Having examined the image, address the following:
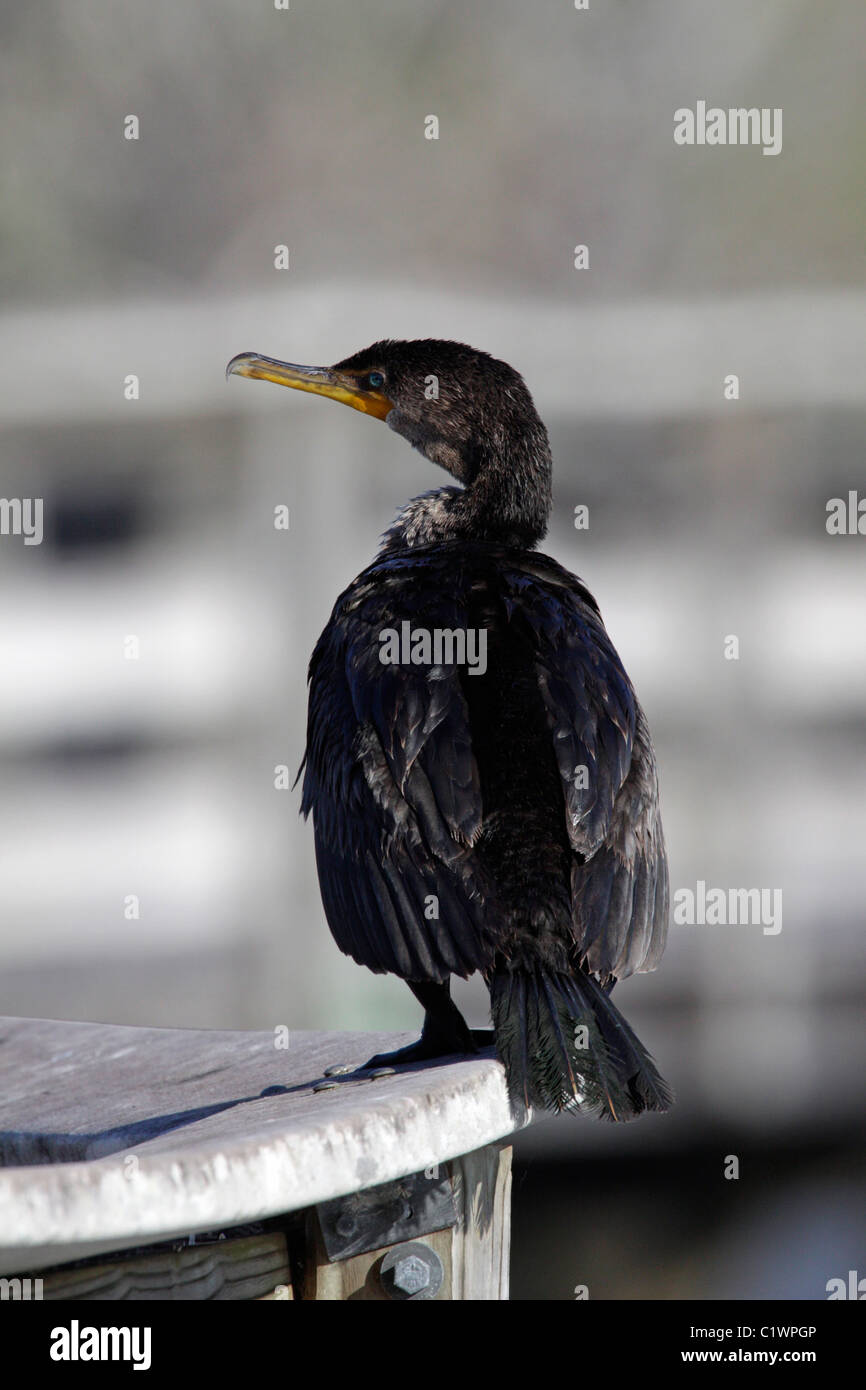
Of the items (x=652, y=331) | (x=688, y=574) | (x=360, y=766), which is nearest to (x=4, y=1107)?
(x=360, y=766)

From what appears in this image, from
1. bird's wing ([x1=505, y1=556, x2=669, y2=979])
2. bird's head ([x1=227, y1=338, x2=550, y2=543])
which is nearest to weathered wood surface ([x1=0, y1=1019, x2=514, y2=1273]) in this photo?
bird's wing ([x1=505, y1=556, x2=669, y2=979])

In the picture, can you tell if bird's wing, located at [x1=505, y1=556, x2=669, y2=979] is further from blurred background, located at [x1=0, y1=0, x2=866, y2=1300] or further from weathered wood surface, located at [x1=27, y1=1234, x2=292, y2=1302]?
blurred background, located at [x1=0, y1=0, x2=866, y2=1300]

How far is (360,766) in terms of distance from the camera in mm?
2518

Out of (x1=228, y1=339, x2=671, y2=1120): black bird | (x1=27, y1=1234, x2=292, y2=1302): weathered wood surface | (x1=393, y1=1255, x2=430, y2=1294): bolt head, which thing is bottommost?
(x1=393, y1=1255, x2=430, y2=1294): bolt head

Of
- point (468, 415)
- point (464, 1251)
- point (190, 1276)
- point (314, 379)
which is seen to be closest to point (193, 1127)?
point (190, 1276)

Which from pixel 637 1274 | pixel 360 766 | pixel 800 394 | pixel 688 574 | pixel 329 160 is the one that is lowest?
pixel 637 1274

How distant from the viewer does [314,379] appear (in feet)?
12.1

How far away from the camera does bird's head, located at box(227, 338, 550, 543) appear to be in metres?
3.31

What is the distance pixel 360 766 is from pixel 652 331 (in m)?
4.52

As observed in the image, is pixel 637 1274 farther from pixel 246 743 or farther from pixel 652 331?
pixel 652 331

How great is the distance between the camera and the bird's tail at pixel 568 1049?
6.71ft

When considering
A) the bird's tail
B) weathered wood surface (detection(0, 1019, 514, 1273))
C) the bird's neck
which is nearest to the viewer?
weathered wood surface (detection(0, 1019, 514, 1273))

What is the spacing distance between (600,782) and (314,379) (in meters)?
1.52

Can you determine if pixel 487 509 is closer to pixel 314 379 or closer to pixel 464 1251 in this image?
pixel 314 379
